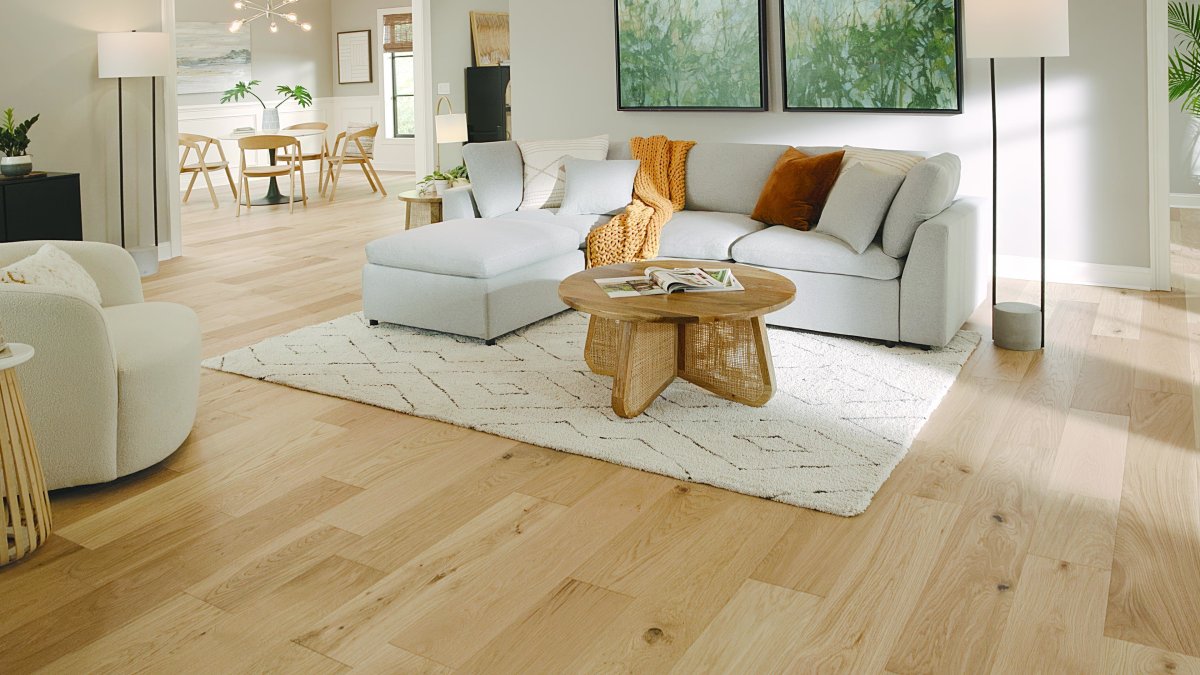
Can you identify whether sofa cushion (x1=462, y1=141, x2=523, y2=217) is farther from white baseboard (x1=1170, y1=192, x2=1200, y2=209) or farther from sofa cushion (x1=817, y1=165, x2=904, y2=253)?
white baseboard (x1=1170, y1=192, x2=1200, y2=209)

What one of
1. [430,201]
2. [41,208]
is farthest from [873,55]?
[41,208]

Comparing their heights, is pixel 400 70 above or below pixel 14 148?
above

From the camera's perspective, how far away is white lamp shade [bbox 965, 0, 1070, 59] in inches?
157

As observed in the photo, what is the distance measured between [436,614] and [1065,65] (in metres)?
4.53

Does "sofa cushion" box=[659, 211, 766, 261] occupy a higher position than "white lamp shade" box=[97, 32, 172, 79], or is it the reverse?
"white lamp shade" box=[97, 32, 172, 79]

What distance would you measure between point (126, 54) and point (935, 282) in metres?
4.68

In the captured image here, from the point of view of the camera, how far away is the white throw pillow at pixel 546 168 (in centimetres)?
544

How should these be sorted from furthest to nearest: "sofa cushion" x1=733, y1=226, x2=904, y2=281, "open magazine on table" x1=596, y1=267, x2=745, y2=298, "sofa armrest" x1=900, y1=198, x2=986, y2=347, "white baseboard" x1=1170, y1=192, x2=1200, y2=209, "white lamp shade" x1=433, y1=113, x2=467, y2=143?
1. "white baseboard" x1=1170, y1=192, x2=1200, y2=209
2. "white lamp shade" x1=433, y1=113, x2=467, y2=143
3. "sofa cushion" x1=733, y1=226, x2=904, y2=281
4. "sofa armrest" x1=900, y1=198, x2=986, y2=347
5. "open magazine on table" x1=596, y1=267, x2=745, y2=298

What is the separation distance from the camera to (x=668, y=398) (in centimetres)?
371

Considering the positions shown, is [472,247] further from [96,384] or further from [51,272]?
[96,384]

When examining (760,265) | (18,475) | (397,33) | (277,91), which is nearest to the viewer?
(18,475)

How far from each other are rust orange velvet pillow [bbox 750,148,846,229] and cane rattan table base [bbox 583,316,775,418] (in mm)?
1385

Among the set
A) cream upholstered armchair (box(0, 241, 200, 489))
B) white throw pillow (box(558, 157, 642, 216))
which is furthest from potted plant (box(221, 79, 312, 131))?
cream upholstered armchair (box(0, 241, 200, 489))

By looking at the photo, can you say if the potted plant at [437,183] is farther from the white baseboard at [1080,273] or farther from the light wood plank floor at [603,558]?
the white baseboard at [1080,273]
